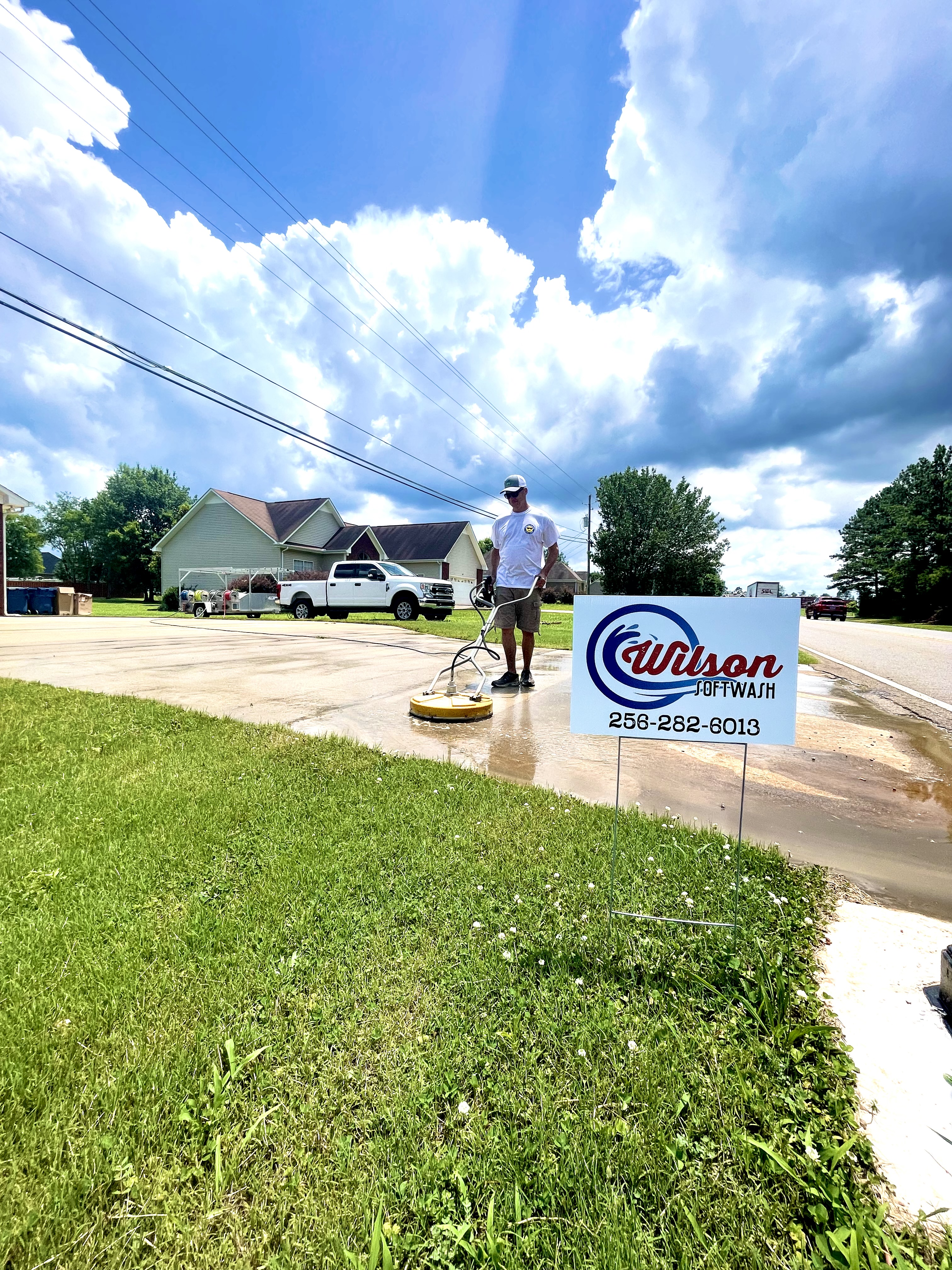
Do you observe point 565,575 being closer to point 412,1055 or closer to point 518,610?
point 518,610

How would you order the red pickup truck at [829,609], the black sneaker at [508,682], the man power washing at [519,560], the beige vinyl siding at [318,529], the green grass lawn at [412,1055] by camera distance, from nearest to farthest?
the green grass lawn at [412,1055] < the man power washing at [519,560] < the black sneaker at [508,682] < the beige vinyl siding at [318,529] < the red pickup truck at [829,609]

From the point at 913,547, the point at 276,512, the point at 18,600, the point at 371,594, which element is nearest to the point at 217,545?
the point at 276,512

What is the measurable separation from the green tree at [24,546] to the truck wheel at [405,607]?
2007 inches

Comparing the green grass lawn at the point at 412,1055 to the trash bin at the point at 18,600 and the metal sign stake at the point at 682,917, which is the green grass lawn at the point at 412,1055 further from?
the trash bin at the point at 18,600

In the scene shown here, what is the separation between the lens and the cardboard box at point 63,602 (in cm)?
2352

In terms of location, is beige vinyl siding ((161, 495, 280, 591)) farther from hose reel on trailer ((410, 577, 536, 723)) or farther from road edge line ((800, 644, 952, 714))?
hose reel on trailer ((410, 577, 536, 723))

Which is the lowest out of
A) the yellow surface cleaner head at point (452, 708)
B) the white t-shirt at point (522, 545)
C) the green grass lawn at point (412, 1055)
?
the green grass lawn at point (412, 1055)

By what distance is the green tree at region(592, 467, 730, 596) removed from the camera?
39500 millimetres

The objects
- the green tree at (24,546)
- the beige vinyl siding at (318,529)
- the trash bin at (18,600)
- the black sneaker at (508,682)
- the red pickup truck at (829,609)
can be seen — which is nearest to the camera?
the black sneaker at (508,682)

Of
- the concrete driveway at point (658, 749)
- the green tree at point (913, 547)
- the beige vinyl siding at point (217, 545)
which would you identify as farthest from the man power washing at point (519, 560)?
the green tree at point (913, 547)

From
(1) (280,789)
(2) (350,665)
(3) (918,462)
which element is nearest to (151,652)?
(2) (350,665)

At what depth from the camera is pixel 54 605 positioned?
23641 mm

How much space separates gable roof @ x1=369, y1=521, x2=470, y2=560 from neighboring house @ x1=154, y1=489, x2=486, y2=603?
97 mm

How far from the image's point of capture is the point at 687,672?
2.05 m
